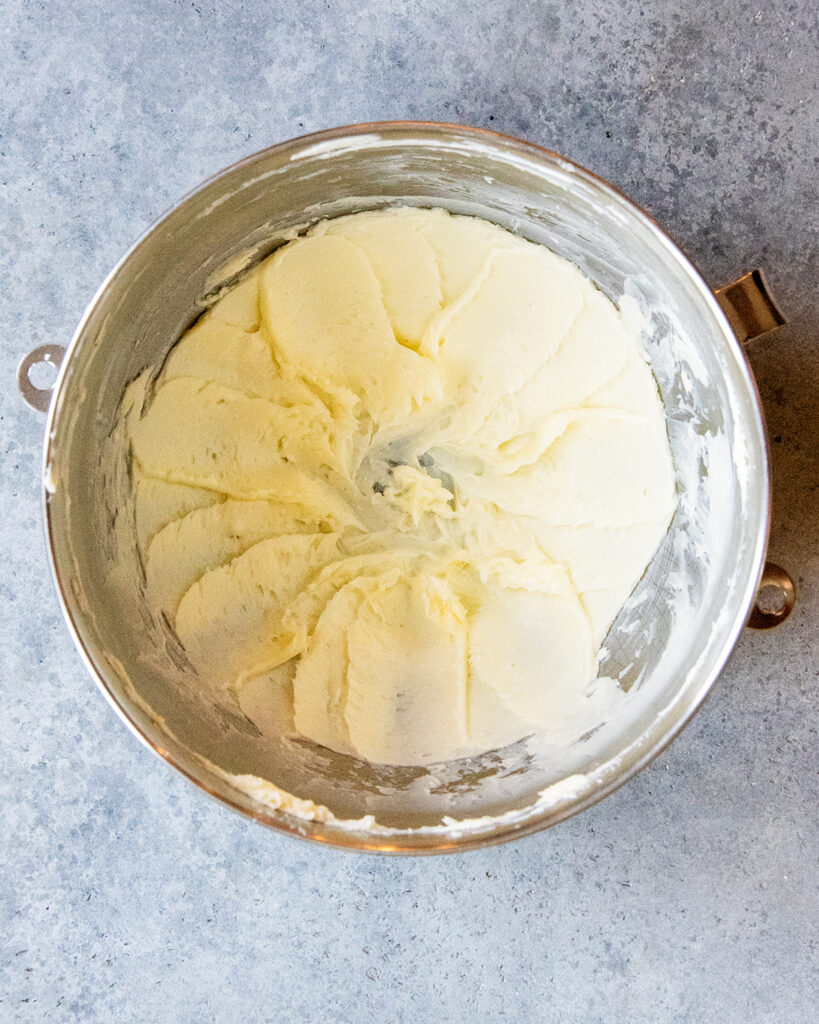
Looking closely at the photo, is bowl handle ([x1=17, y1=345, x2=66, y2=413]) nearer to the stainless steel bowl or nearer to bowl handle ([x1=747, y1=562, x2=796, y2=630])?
the stainless steel bowl

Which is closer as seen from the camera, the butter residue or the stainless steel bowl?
the stainless steel bowl

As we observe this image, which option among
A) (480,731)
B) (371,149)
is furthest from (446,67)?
(480,731)

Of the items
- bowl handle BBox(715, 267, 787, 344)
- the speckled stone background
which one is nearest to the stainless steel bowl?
bowl handle BBox(715, 267, 787, 344)

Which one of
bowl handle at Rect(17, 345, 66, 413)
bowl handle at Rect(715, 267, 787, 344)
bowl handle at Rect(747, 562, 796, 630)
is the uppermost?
bowl handle at Rect(17, 345, 66, 413)

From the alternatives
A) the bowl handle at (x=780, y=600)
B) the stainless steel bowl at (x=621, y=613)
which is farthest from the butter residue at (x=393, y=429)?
the bowl handle at (x=780, y=600)

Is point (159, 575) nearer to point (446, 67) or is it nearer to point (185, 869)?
point (185, 869)

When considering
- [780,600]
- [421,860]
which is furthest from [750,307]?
[421,860]
